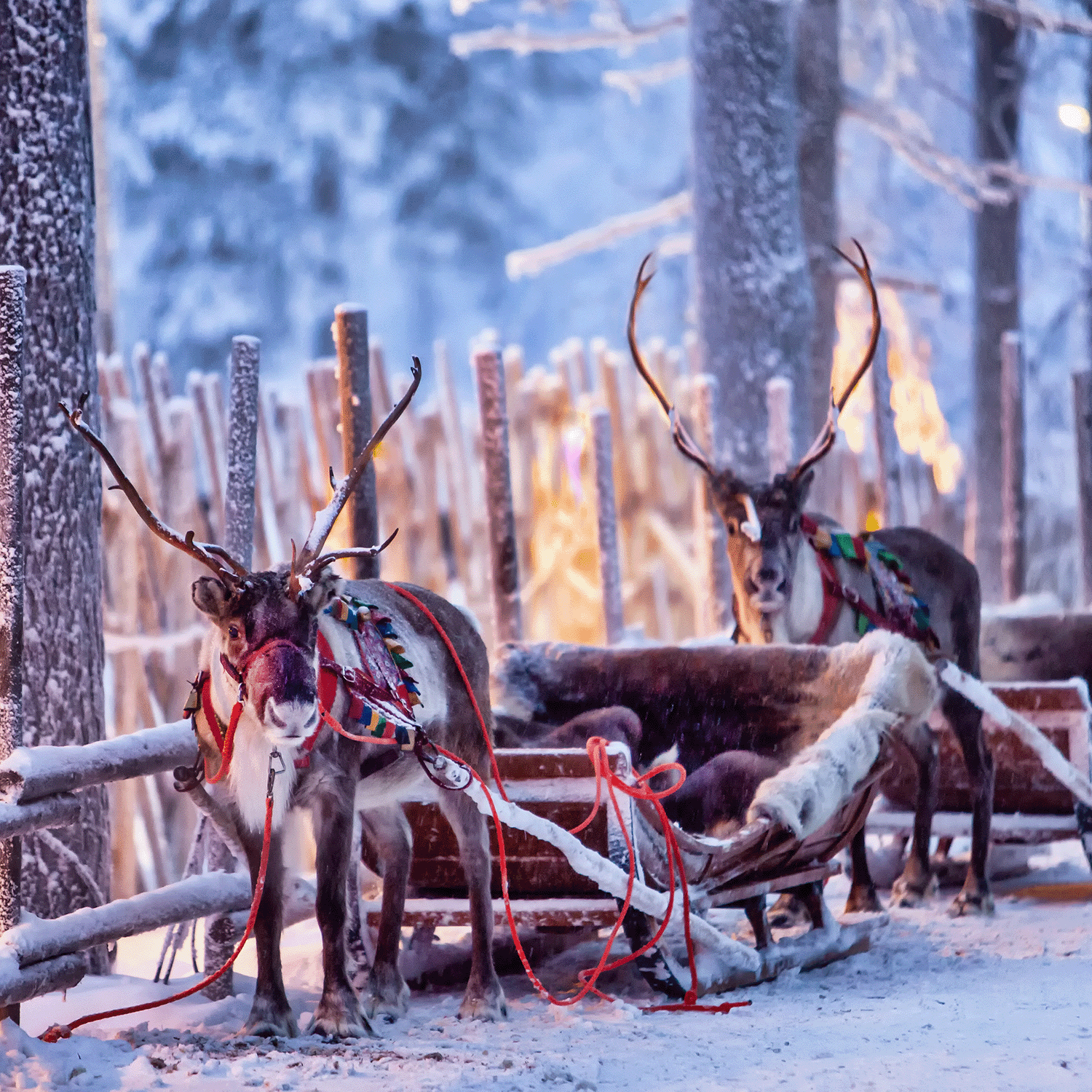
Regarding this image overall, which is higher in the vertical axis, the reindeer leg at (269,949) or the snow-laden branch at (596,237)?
the snow-laden branch at (596,237)

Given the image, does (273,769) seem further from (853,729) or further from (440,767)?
(853,729)

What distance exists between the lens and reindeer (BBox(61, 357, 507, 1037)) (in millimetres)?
3908

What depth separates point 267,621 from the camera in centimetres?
394

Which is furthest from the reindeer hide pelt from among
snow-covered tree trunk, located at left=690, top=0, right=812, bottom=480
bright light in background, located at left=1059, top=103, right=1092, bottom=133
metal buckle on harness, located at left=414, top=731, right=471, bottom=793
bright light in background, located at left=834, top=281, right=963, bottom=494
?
bright light in background, located at left=1059, top=103, right=1092, bottom=133

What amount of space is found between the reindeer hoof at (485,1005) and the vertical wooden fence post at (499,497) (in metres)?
2.34

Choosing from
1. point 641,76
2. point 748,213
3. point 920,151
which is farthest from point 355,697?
point 641,76

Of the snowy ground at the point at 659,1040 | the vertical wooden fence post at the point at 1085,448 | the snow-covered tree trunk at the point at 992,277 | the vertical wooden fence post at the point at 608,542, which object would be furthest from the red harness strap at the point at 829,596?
the snow-covered tree trunk at the point at 992,277

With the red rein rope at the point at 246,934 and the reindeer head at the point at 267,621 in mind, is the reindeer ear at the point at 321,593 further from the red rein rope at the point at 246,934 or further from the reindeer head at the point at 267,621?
the red rein rope at the point at 246,934

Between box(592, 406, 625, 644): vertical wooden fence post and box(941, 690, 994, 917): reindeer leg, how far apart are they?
6.41 feet

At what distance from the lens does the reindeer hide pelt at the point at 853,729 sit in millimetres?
4680

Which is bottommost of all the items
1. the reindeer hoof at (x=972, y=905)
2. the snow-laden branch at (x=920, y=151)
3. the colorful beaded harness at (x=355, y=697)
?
the reindeer hoof at (x=972, y=905)

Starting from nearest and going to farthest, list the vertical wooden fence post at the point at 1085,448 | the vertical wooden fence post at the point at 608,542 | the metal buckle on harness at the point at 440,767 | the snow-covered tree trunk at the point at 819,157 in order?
the metal buckle on harness at the point at 440,767 → the vertical wooden fence post at the point at 608,542 → the vertical wooden fence post at the point at 1085,448 → the snow-covered tree trunk at the point at 819,157

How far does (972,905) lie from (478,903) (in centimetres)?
237

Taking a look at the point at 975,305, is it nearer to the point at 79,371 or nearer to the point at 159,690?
the point at 159,690
